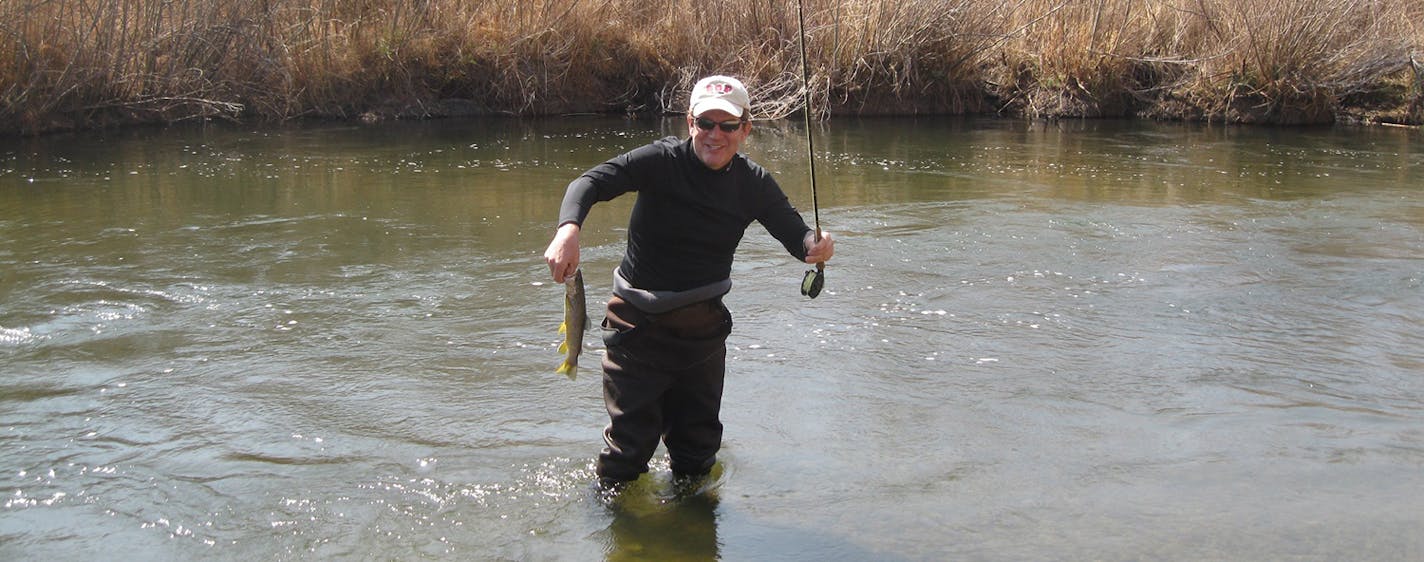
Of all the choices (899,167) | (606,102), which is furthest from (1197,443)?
(606,102)

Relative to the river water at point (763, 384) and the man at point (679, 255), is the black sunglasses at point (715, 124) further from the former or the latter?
the river water at point (763, 384)

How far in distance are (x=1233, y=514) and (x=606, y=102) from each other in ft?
52.0

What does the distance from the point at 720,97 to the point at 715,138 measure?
0.13m

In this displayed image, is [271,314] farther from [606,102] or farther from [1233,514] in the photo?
[606,102]

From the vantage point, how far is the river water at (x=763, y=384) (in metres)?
4.11

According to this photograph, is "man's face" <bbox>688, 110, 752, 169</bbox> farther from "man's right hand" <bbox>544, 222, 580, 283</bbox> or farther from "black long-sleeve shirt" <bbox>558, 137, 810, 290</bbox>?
"man's right hand" <bbox>544, 222, 580, 283</bbox>

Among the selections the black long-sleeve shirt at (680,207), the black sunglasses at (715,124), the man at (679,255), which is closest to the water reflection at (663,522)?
the man at (679,255)

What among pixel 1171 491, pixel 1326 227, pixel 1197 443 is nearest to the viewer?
pixel 1171 491

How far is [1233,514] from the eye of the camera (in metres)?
4.20

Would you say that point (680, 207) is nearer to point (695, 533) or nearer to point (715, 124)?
point (715, 124)

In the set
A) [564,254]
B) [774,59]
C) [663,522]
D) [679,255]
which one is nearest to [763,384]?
[663,522]

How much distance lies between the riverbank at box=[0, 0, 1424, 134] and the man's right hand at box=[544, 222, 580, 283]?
13.3 metres

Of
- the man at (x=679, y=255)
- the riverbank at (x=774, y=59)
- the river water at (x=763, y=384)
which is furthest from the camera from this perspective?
the riverbank at (x=774, y=59)

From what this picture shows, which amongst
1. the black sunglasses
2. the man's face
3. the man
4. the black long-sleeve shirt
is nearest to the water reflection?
the man
